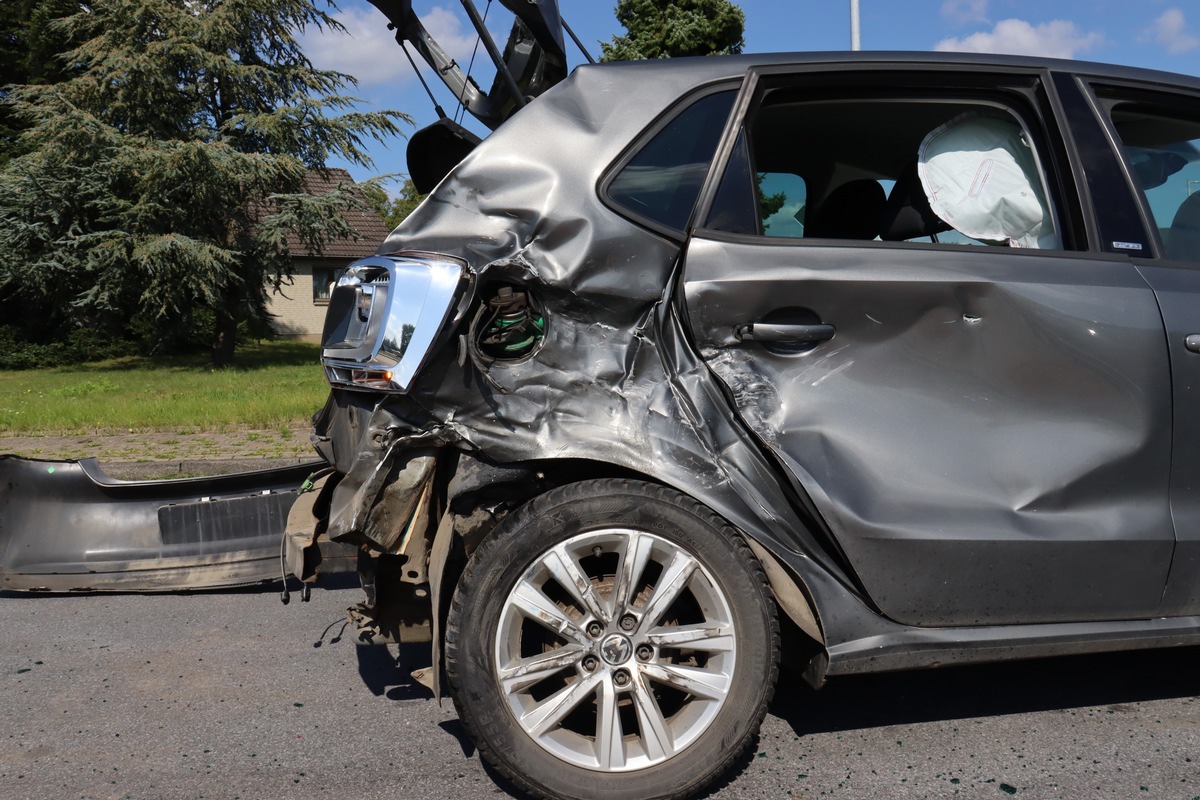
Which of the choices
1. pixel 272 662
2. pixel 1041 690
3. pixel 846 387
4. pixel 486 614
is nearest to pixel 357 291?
pixel 486 614

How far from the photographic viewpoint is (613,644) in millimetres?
2590

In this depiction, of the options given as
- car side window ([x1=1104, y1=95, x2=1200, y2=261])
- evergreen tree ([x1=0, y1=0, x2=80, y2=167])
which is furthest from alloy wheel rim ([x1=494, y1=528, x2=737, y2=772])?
evergreen tree ([x1=0, y1=0, x2=80, y2=167])

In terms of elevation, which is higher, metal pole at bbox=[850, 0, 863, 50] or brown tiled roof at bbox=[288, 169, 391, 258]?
metal pole at bbox=[850, 0, 863, 50]

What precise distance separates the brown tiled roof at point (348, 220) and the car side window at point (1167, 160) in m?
17.3

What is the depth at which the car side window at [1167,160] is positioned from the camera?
3.05 meters

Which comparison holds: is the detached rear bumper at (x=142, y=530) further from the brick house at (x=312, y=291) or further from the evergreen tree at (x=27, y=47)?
the brick house at (x=312, y=291)

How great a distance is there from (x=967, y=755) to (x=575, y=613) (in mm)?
1310

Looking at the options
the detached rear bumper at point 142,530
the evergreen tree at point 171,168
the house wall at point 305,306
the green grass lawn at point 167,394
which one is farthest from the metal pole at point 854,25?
the house wall at point 305,306

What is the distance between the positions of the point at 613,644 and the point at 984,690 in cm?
164

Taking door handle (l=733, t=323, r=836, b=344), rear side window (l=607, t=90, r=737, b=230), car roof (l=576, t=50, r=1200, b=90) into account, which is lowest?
door handle (l=733, t=323, r=836, b=344)

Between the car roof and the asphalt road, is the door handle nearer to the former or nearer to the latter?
the car roof

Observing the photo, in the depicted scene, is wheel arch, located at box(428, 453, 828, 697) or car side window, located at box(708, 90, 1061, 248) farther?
car side window, located at box(708, 90, 1061, 248)

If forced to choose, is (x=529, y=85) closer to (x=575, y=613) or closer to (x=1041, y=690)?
(x=575, y=613)

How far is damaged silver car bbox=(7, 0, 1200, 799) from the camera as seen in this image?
2.57 meters
